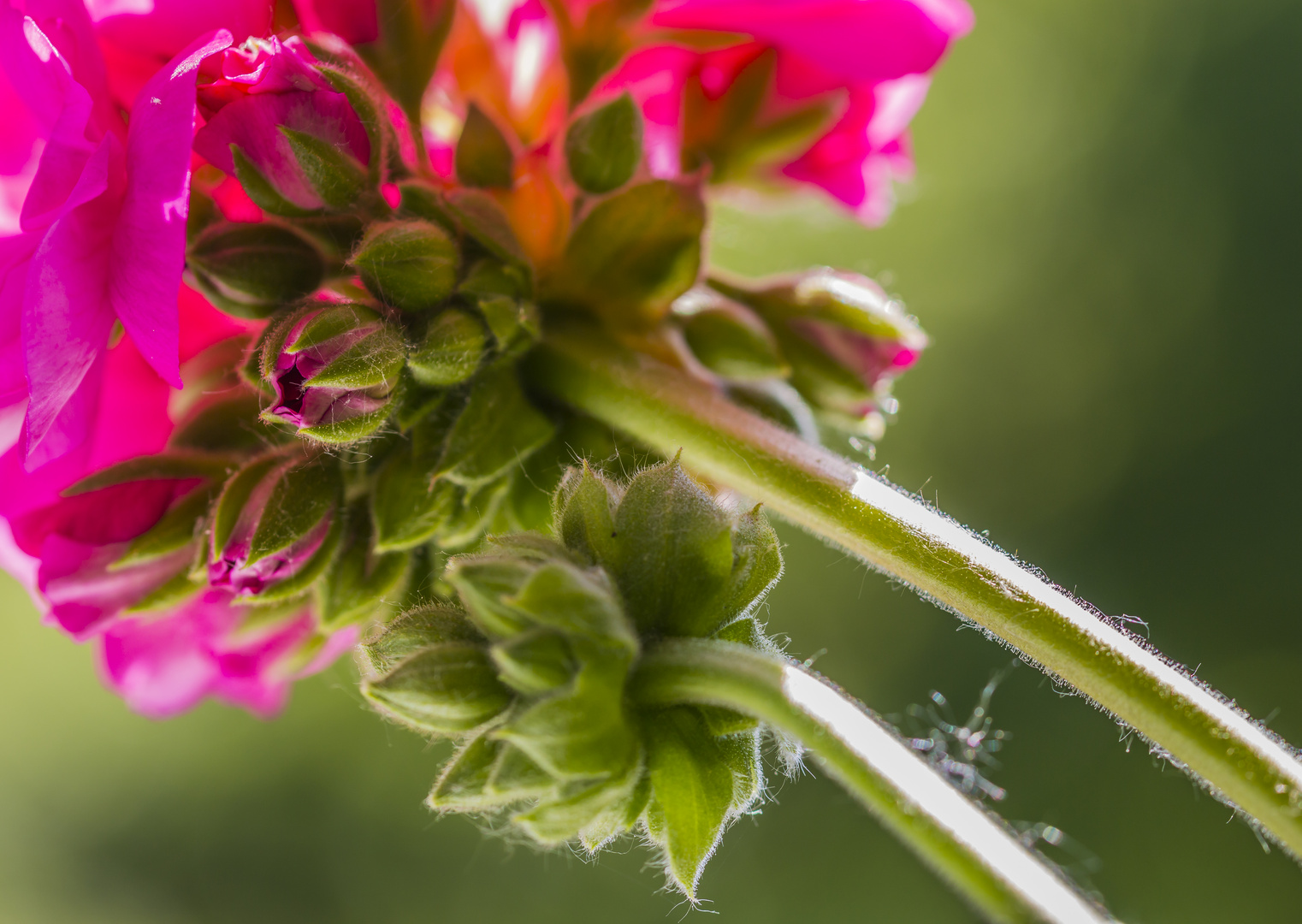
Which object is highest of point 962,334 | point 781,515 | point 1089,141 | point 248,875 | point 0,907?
point 1089,141

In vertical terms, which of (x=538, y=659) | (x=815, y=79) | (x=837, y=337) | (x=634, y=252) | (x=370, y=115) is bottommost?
(x=538, y=659)

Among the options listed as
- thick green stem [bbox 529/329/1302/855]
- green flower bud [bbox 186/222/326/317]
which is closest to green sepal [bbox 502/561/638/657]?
thick green stem [bbox 529/329/1302/855]

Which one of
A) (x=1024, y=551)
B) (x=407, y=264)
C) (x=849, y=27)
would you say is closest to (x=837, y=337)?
(x=849, y=27)

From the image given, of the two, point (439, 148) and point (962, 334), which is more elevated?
point (962, 334)

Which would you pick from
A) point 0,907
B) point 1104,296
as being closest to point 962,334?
point 1104,296

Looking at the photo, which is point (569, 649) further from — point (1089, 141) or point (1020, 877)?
point (1089, 141)

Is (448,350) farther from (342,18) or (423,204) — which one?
(342,18)
